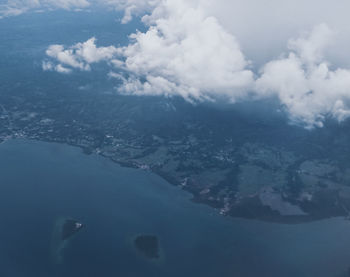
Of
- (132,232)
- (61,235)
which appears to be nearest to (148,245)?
(132,232)

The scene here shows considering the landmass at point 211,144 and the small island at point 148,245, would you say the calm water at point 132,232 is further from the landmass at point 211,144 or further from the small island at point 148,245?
the landmass at point 211,144

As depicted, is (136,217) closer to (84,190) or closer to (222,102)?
(84,190)

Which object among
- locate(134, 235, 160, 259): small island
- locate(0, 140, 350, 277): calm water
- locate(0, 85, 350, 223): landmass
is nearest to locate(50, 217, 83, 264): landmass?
locate(0, 140, 350, 277): calm water

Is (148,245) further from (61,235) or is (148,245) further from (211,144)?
(211,144)

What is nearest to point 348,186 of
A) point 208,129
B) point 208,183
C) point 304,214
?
point 304,214

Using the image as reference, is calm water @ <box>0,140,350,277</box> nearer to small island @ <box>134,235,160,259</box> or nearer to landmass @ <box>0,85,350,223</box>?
small island @ <box>134,235,160,259</box>

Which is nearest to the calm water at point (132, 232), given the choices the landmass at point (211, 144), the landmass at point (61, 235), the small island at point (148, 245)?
the landmass at point (61, 235)
